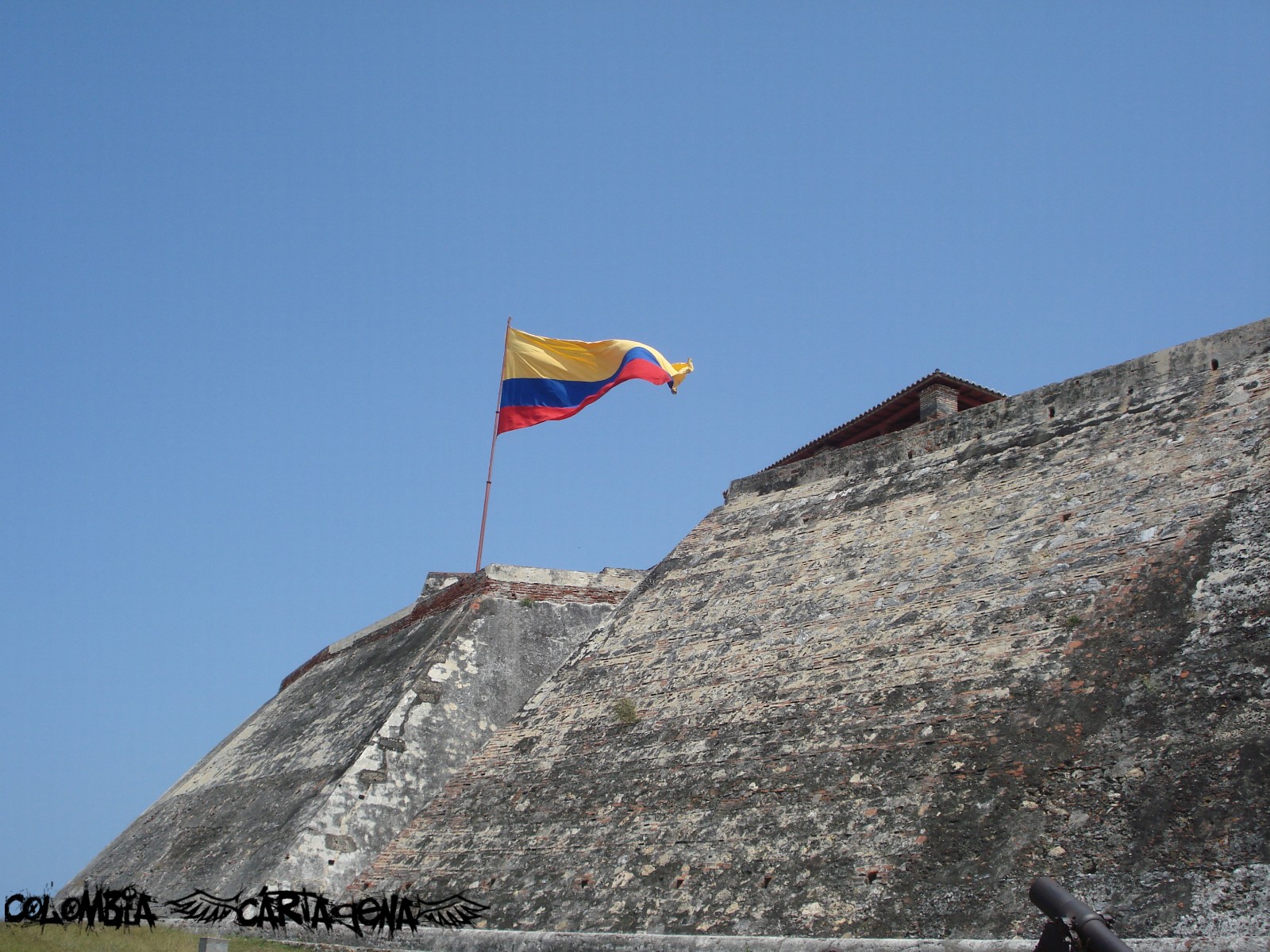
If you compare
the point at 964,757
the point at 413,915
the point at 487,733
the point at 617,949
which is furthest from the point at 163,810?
the point at 964,757

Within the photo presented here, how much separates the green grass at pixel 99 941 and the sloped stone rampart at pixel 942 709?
1176 mm

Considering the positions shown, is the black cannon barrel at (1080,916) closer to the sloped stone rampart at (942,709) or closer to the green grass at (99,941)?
the sloped stone rampart at (942,709)

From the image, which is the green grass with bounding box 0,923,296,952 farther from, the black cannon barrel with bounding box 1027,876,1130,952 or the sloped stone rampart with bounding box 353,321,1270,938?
the black cannon barrel with bounding box 1027,876,1130,952

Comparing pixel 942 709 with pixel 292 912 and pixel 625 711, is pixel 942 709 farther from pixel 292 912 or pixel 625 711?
pixel 292 912

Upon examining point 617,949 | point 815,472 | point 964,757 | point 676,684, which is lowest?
point 617,949

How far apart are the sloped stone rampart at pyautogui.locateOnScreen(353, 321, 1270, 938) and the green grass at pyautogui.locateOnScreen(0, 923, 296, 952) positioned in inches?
46.3

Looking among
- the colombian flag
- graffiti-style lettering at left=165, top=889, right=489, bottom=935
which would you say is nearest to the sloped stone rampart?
graffiti-style lettering at left=165, top=889, right=489, bottom=935

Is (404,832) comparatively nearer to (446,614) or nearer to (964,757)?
(446,614)

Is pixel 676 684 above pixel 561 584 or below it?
below

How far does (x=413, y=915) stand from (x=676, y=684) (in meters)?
2.86

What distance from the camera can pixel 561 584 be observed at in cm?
1512

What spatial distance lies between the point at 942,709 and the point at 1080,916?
3.67 m

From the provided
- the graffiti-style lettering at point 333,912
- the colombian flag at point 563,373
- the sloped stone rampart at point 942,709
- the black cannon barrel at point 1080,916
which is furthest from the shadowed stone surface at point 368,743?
the black cannon barrel at point 1080,916

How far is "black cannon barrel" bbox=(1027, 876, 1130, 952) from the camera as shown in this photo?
3.91 metres
